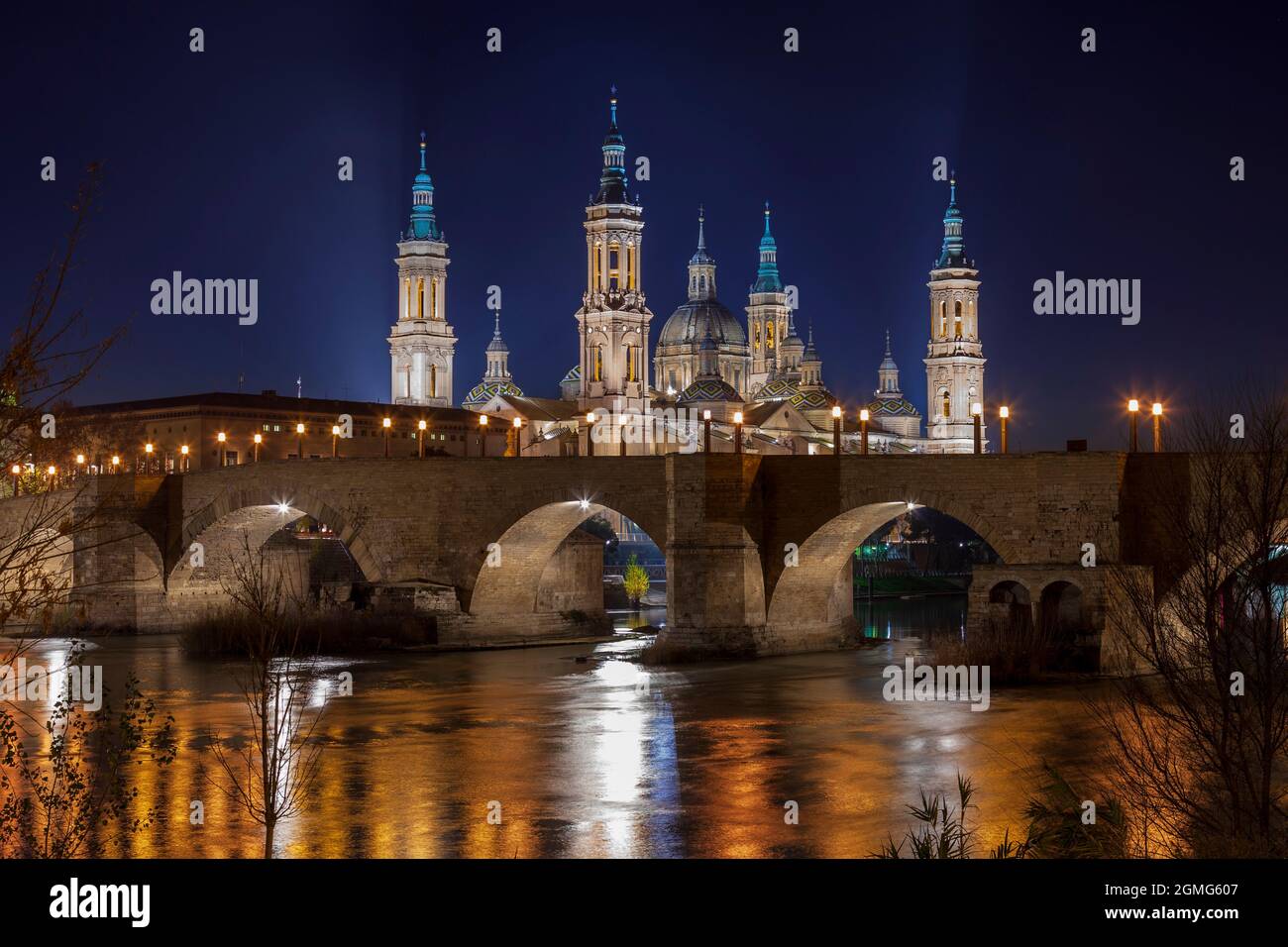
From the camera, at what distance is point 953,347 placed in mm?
134625

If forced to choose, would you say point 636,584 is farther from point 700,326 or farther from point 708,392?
point 700,326

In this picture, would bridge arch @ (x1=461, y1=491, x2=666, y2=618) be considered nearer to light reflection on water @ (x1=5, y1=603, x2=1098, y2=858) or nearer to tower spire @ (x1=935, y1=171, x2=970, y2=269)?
light reflection on water @ (x1=5, y1=603, x2=1098, y2=858)

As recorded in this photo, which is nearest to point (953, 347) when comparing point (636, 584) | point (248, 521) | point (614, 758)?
point (636, 584)

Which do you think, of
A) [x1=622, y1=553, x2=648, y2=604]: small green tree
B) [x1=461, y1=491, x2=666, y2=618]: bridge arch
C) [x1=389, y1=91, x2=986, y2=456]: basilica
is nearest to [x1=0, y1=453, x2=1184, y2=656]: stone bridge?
[x1=461, y1=491, x2=666, y2=618]: bridge arch

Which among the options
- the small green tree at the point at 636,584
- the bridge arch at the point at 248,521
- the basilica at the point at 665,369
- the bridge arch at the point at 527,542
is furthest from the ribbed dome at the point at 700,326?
the bridge arch at the point at 527,542

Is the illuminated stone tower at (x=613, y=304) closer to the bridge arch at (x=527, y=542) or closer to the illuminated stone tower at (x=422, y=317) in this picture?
the illuminated stone tower at (x=422, y=317)

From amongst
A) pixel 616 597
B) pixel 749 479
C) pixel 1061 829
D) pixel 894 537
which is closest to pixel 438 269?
pixel 894 537

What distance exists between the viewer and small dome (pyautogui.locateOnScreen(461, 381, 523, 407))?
134 meters

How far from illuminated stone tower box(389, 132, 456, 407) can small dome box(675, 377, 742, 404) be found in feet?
60.8

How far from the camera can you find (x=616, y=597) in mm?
70562

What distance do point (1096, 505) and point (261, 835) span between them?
21.1 meters
